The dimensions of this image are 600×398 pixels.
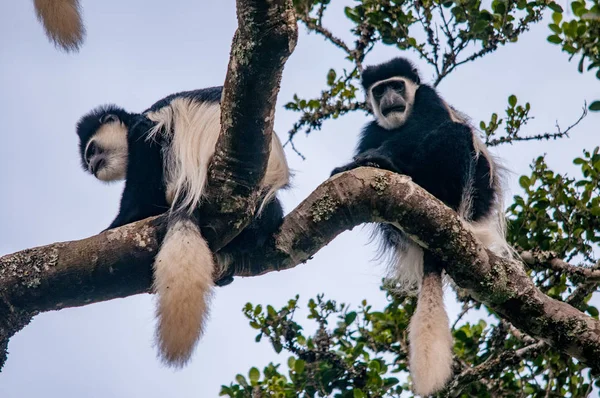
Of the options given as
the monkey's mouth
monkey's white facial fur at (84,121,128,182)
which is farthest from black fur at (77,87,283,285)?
the monkey's mouth

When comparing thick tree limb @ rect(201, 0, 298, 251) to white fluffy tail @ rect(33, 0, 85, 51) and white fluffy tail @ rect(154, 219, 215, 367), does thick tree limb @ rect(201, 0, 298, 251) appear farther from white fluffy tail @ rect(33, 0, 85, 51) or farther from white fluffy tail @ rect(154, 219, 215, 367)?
white fluffy tail @ rect(33, 0, 85, 51)

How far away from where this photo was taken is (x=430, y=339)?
107 inches

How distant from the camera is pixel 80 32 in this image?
7.95ft

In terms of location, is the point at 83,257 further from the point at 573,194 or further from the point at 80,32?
the point at 573,194

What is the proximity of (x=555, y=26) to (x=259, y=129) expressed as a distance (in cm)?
143

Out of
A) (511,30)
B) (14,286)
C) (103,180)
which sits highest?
(511,30)

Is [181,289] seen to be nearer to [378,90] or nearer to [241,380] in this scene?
[241,380]

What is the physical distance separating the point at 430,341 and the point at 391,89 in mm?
1755

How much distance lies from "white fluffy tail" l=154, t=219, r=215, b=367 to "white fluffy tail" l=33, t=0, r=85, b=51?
29.0 inches

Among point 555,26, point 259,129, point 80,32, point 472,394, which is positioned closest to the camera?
point 259,129

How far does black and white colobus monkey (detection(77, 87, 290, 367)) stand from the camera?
2.27 metres

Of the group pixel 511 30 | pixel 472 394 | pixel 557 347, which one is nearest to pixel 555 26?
pixel 511 30

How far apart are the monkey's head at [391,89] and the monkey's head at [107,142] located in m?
1.45

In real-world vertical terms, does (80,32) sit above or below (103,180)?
below
